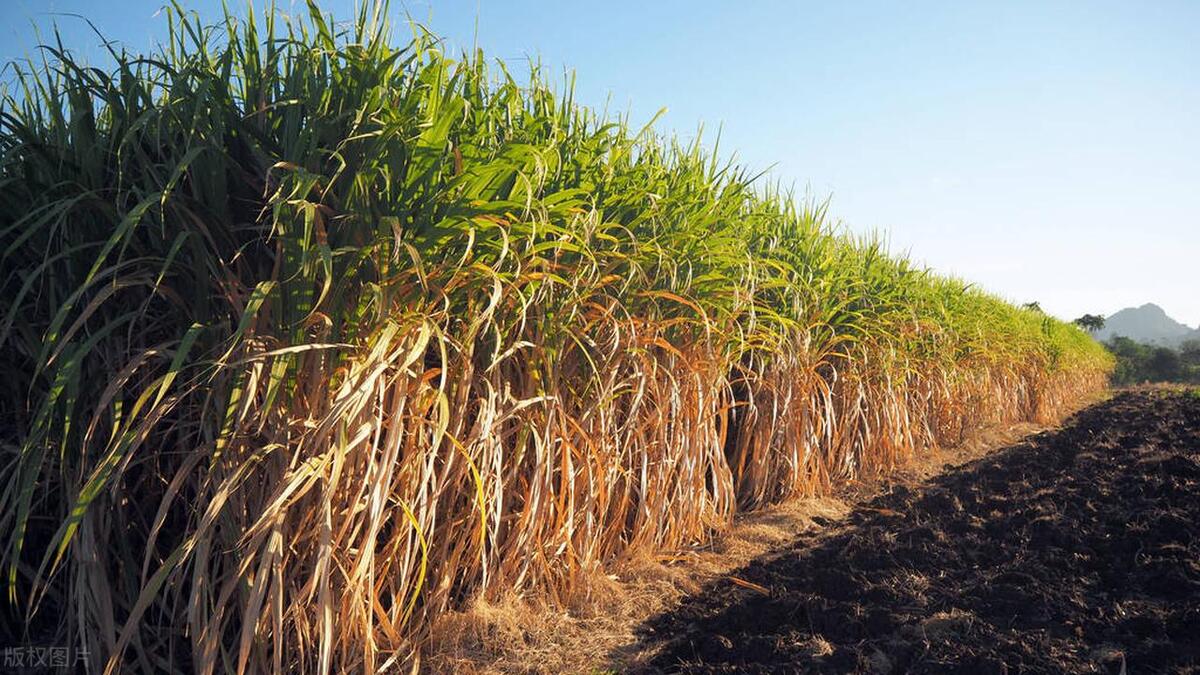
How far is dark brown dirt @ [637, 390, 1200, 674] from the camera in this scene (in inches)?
79.7

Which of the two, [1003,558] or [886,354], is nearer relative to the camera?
[1003,558]

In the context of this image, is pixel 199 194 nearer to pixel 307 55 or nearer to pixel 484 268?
pixel 307 55

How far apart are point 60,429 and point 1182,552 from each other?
144 inches

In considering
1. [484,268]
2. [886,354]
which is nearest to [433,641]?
[484,268]

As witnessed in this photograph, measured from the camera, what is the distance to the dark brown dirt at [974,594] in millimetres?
2023

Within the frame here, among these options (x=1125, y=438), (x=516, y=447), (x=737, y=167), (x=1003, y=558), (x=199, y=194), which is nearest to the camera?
(x=199, y=194)

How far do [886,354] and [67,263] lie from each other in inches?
187

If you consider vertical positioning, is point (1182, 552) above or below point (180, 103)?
below

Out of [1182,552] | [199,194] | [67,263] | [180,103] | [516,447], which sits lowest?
[1182,552]

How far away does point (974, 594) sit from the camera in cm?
247

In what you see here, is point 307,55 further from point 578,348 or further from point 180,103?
point 578,348

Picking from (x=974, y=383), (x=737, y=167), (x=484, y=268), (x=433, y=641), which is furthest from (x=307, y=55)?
(x=974, y=383)

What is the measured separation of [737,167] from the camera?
12.0 ft

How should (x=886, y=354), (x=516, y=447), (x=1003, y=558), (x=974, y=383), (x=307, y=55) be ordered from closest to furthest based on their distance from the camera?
(x=307, y=55), (x=516, y=447), (x=1003, y=558), (x=886, y=354), (x=974, y=383)
